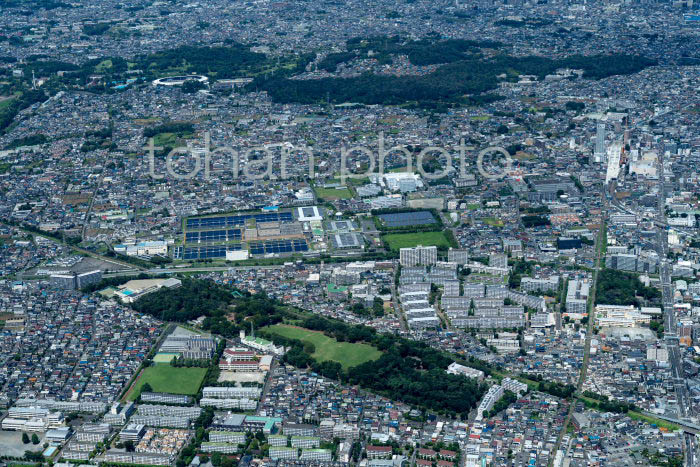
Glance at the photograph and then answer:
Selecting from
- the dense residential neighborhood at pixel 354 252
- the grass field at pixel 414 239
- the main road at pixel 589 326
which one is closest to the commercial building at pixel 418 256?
the dense residential neighborhood at pixel 354 252

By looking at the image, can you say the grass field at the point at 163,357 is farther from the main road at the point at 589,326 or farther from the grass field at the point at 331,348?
the main road at the point at 589,326

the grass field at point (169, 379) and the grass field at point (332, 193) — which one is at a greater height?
the grass field at point (332, 193)

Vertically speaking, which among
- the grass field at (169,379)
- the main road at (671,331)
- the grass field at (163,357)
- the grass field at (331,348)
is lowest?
the grass field at (169,379)

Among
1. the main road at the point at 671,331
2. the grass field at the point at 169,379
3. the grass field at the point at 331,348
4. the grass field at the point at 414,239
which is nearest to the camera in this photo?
the main road at the point at 671,331

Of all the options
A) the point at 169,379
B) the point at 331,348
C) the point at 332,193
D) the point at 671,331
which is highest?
the point at 332,193

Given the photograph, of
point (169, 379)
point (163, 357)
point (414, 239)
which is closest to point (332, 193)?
point (414, 239)

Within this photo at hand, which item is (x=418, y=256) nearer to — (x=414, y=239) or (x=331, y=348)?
(x=414, y=239)
